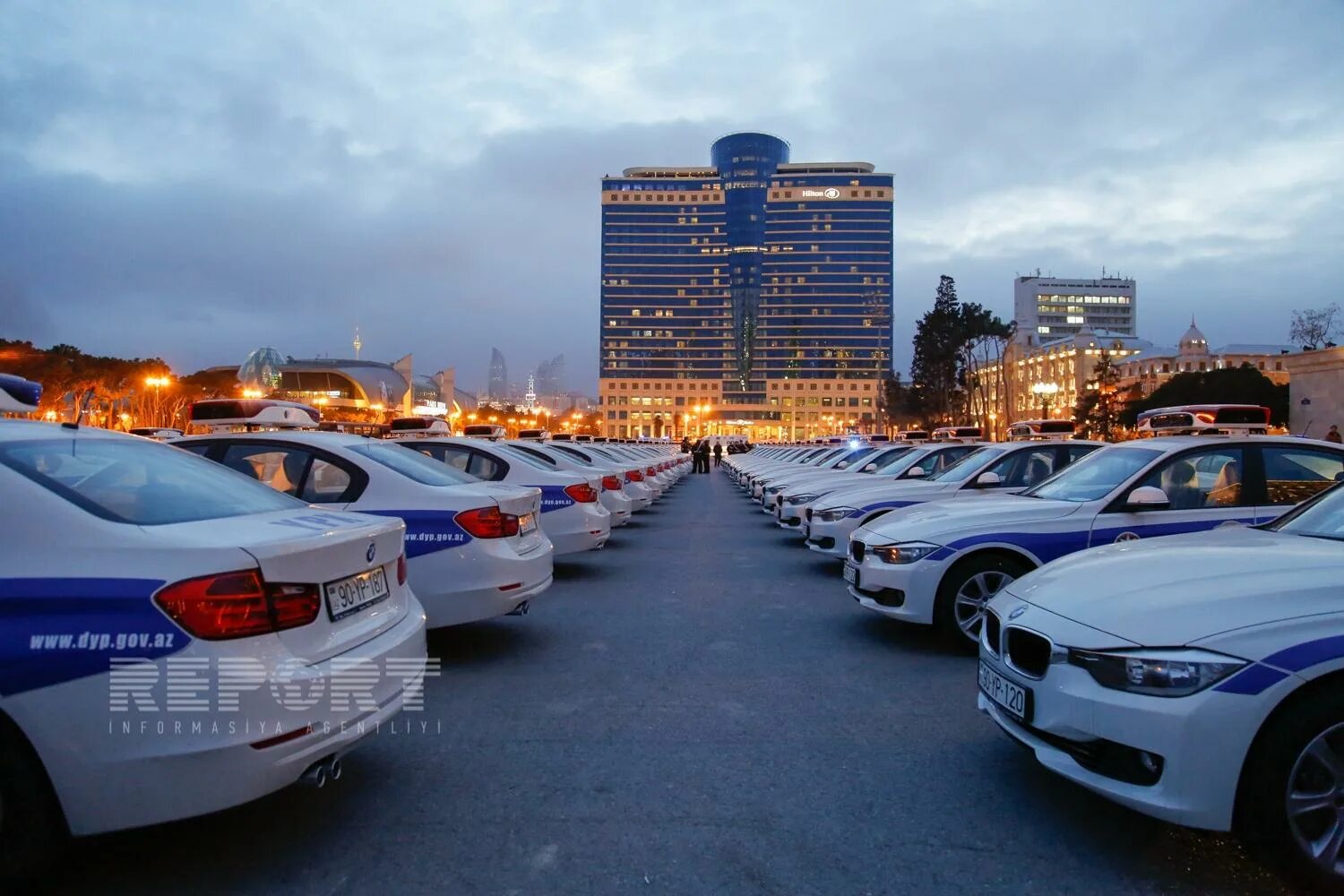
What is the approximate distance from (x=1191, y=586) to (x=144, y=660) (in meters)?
3.70

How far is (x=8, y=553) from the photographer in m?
2.84

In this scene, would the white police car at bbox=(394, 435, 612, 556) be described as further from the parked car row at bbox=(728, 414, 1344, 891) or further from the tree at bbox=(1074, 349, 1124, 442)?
the tree at bbox=(1074, 349, 1124, 442)

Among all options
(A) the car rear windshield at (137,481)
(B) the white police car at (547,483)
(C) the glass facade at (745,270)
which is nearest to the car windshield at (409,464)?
(A) the car rear windshield at (137,481)

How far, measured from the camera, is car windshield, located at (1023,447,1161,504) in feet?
21.3

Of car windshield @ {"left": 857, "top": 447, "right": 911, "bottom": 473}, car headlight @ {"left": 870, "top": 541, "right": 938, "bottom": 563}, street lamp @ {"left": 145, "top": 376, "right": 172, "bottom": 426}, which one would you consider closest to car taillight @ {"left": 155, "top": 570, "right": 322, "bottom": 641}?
car headlight @ {"left": 870, "top": 541, "right": 938, "bottom": 563}

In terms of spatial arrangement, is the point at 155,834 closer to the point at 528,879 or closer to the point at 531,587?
the point at 528,879

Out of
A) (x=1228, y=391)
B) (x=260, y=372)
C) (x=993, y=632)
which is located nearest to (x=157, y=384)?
(x=260, y=372)

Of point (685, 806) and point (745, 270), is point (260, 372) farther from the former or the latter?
point (745, 270)

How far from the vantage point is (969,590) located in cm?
645

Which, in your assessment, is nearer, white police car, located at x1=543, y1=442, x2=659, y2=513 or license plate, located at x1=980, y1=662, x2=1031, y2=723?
license plate, located at x1=980, y1=662, x2=1031, y2=723

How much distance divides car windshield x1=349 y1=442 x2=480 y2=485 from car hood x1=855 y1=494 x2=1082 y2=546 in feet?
10.8

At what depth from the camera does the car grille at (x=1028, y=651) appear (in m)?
3.51

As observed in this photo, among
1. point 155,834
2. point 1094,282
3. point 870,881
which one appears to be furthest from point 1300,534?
point 1094,282

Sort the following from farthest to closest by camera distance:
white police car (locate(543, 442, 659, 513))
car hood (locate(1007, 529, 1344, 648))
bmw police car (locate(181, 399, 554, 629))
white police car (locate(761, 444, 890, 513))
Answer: white police car (locate(543, 442, 659, 513)) < white police car (locate(761, 444, 890, 513)) < bmw police car (locate(181, 399, 554, 629)) < car hood (locate(1007, 529, 1344, 648))
